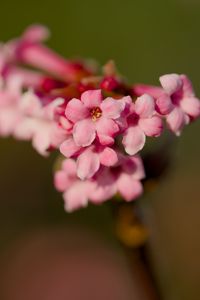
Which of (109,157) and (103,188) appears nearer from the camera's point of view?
(109,157)

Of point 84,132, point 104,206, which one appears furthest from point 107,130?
point 104,206

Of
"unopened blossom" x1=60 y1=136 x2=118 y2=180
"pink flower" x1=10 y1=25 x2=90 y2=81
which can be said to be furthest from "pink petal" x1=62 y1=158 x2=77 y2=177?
"pink flower" x1=10 y1=25 x2=90 y2=81

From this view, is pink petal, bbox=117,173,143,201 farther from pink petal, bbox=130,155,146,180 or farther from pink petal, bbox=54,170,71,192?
pink petal, bbox=54,170,71,192

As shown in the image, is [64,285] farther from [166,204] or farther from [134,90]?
[134,90]

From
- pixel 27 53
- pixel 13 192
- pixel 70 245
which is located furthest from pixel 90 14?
pixel 27 53

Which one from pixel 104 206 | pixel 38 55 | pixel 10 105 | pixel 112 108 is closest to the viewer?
pixel 112 108

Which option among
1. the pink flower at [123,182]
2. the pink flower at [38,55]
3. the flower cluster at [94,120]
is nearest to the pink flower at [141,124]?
the flower cluster at [94,120]

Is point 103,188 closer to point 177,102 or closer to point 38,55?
point 177,102
